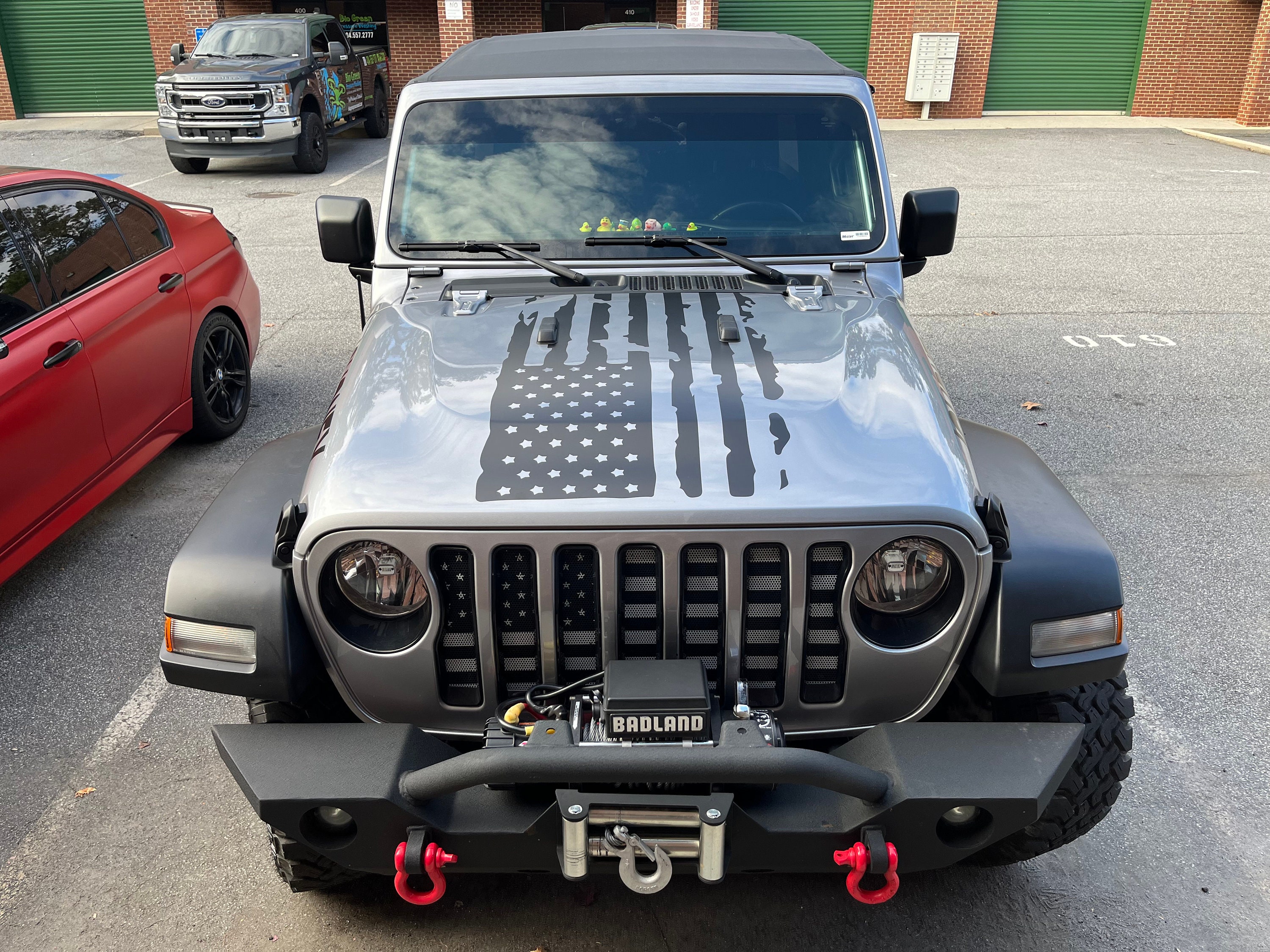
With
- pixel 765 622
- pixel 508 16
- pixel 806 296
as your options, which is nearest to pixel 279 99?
pixel 508 16

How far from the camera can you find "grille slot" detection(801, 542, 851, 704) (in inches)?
91.8

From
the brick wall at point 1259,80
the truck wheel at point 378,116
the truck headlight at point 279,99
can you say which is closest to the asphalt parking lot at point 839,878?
the truck headlight at point 279,99

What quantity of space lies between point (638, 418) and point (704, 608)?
0.54 meters

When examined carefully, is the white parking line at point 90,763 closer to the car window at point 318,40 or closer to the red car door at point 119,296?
the red car door at point 119,296

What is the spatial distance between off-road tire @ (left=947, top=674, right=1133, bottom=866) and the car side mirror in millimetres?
1713

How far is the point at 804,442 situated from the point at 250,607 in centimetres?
141

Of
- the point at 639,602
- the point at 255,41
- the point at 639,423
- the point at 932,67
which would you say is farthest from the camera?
the point at 932,67

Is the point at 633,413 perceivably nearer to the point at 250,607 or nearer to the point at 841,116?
the point at 250,607

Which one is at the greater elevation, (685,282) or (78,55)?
(685,282)

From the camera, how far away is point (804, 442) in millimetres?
2510

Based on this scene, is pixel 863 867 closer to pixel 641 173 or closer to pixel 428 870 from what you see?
pixel 428 870

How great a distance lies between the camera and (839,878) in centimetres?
305

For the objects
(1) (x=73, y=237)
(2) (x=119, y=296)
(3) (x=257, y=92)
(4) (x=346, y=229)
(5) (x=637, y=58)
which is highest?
(5) (x=637, y=58)

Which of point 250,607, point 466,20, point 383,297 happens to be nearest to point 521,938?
point 250,607
